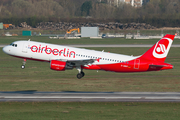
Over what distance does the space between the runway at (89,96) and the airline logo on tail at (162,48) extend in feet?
31.3

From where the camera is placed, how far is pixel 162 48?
54.0m

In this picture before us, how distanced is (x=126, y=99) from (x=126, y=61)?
14616mm

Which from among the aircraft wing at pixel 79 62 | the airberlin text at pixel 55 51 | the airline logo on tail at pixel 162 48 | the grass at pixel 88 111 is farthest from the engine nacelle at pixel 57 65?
the airline logo on tail at pixel 162 48

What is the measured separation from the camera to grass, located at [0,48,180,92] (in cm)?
5172

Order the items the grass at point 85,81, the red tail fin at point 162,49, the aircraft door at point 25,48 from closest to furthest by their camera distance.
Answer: the grass at point 85,81 → the red tail fin at point 162,49 → the aircraft door at point 25,48

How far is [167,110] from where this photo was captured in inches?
1435

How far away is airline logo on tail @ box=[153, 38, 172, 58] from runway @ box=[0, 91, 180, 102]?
9530mm

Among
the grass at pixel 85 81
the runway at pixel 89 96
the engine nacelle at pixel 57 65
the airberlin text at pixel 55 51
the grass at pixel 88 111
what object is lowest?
the grass at pixel 85 81

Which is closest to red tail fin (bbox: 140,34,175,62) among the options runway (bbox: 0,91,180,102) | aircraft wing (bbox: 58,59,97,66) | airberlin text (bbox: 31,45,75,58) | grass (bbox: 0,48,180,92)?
grass (bbox: 0,48,180,92)

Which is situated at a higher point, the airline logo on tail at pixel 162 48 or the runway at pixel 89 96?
the airline logo on tail at pixel 162 48

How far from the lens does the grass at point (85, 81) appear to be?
5172 centimetres

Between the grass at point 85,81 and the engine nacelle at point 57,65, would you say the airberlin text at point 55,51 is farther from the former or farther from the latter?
the grass at point 85,81

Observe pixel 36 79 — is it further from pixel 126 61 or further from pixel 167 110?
pixel 167 110

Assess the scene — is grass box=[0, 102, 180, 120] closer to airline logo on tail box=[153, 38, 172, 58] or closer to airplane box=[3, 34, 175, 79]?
airplane box=[3, 34, 175, 79]
